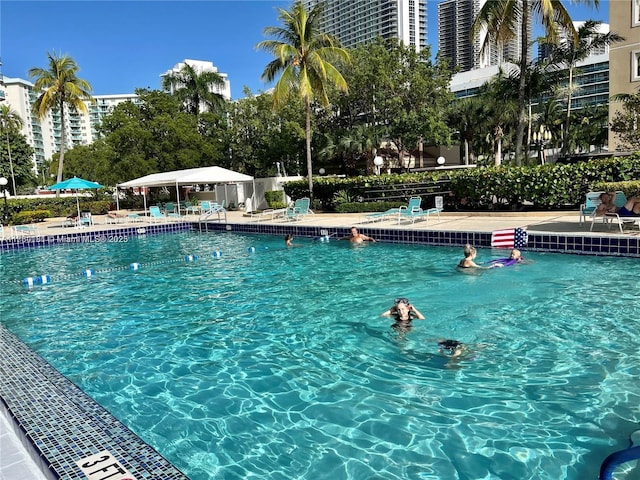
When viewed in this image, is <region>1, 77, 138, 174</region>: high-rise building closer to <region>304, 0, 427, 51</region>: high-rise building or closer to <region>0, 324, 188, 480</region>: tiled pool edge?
<region>304, 0, 427, 51</region>: high-rise building

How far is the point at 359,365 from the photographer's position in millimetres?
5637

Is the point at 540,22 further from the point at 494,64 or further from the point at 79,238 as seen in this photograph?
the point at 494,64

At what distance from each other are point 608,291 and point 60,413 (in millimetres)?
8095

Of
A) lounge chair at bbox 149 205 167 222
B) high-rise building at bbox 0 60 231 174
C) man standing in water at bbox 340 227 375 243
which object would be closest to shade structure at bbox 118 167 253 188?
lounge chair at bbox 149 205 167 222

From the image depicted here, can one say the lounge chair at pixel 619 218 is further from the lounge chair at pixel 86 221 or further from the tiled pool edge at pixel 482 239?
the lounge chair at pixel 86 221

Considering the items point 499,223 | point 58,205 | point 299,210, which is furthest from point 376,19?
point 499,223

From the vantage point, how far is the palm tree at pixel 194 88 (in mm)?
39000

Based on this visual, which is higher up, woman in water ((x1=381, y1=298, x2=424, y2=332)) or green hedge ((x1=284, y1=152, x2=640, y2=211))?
green hedge ((x1=284, y1=152, x2=640, y2=211))

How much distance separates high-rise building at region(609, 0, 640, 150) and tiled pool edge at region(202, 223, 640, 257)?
1966 centimetres

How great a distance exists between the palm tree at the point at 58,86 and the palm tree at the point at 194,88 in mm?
7395

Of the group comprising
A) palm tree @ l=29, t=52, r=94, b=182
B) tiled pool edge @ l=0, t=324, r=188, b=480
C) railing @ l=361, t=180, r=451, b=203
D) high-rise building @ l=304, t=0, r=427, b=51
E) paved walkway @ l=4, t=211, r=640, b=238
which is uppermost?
high-rise building @ l=304, t=0, r=427, b=51

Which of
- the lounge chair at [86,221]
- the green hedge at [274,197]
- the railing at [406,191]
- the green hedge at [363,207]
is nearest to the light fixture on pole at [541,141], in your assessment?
the green hedge at [274,197]

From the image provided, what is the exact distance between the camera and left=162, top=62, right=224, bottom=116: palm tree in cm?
3900

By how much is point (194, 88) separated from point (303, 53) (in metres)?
20.0
